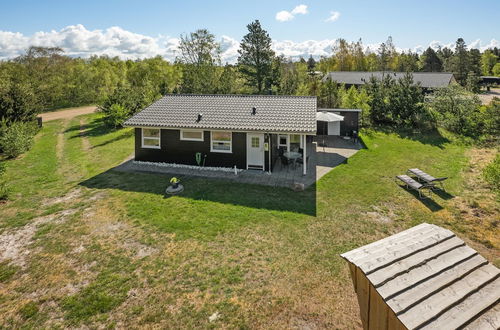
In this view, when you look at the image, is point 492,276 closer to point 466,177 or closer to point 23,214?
point 466,177

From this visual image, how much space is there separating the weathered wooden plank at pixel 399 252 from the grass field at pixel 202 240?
91.1 inches

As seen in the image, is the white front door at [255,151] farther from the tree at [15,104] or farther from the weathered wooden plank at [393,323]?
the tree at [15,104]

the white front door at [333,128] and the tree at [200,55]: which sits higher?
A: the tree at [200,55]

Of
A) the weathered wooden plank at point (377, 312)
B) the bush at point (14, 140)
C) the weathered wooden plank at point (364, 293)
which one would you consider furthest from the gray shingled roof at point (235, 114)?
the weathered wooden plank at point (377, 312)

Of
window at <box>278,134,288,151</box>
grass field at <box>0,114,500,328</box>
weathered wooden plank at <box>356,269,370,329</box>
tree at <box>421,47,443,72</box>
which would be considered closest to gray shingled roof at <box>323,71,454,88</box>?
window at <box>278,134,288,151</box>

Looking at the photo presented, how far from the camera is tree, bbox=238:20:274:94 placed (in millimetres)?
34844

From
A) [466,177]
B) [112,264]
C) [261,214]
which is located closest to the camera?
[112,264]

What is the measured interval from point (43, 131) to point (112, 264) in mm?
23940

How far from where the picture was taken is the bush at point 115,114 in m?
23.2

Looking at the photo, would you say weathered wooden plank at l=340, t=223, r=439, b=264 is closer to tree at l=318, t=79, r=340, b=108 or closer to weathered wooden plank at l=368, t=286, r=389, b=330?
weathered wooden plank at l=368, t=286, r=389, b=330

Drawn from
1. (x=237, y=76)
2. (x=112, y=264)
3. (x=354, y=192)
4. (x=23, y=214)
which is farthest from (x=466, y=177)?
(x=237, y=76)

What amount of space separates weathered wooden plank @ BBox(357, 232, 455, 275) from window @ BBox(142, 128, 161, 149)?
1309 centimetres

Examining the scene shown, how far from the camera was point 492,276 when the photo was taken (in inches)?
141

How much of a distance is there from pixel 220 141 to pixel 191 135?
5.38ft
